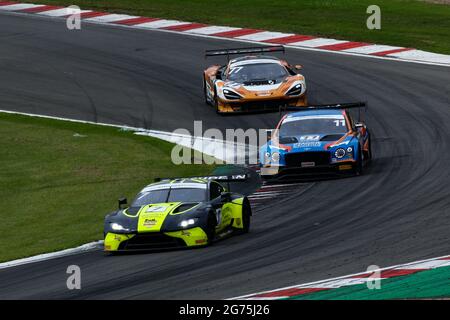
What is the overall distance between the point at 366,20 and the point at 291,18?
2512 millimetres

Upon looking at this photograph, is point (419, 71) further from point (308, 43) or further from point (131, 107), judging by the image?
point (131, 107)

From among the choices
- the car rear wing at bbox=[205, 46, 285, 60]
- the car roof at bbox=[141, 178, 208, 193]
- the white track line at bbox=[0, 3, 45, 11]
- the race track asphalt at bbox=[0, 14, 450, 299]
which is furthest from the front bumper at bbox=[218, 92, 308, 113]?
the white track line at bbox=[0, 3, 45, 11]

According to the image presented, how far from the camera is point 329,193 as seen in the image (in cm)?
2203

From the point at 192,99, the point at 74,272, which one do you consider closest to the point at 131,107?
the point at 192,99

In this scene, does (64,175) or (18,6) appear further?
(18,6)

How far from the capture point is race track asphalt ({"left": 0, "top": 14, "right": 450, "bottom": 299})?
16344mm

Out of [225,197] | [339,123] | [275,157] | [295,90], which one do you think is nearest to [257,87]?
[295,90]

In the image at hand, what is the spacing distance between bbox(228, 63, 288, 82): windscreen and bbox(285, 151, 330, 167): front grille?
6719mm

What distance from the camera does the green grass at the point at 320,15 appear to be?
37.4 metres

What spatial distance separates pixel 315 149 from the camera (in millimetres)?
23156

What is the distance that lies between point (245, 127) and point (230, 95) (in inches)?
61.4

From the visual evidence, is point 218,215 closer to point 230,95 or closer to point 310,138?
point 310,138

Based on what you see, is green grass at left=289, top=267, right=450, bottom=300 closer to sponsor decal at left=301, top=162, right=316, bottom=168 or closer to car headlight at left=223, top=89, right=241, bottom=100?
sponsor decal at left=301, top=162, right=316, bottom=168

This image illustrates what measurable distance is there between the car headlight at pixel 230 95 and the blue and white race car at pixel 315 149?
5218 mm
